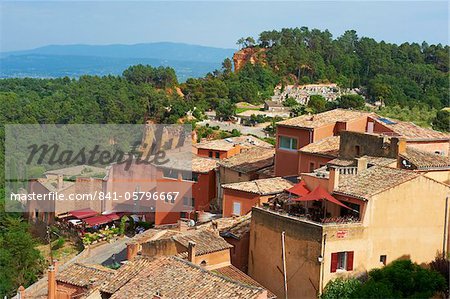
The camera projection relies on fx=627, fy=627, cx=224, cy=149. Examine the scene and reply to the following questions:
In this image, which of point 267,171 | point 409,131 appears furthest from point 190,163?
point 409,131

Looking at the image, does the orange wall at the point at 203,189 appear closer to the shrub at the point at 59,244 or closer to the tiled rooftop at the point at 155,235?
the tiled rooftop at the point at 155,235

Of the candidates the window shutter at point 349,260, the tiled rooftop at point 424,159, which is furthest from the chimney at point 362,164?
the window shutter at point 349,260

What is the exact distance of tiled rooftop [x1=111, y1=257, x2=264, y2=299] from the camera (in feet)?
47.2

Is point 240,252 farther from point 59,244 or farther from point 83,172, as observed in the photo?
point 83,172

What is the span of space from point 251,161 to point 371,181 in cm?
1147

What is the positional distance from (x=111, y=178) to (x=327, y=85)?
61.6 meters

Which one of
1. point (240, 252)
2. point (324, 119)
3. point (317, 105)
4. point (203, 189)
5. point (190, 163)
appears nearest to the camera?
point (240, 252)

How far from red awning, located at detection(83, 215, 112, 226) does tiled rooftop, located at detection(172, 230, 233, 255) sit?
14.5m

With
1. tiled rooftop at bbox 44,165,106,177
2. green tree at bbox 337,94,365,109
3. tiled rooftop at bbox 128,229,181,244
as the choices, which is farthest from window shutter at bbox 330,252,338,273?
green tree at bbox 337,94,365,109

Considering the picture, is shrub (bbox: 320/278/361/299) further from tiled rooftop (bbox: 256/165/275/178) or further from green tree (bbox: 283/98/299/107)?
green tree (bbox: 283/98/299/107)

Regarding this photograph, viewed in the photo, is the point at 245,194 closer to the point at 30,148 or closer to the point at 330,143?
the point at 330,143

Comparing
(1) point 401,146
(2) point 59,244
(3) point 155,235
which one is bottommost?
(2) point 59,244

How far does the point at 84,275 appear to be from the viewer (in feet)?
60.3

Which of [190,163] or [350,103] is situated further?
[350,103]
